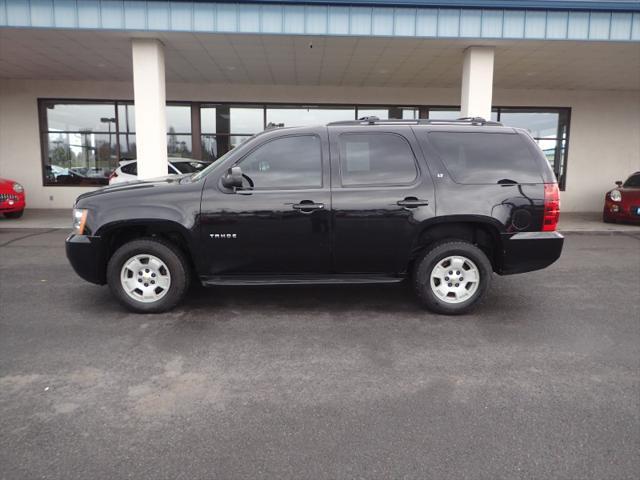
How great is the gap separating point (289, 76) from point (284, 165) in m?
9.50

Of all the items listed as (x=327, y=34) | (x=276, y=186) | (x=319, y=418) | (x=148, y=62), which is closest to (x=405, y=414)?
(x=319, y=418)

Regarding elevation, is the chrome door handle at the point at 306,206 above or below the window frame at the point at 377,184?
below

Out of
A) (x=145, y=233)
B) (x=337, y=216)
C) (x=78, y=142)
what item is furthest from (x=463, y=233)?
(x=78, y=142)

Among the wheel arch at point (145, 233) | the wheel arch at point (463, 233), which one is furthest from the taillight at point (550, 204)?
the wheel arch at point (145, 233)

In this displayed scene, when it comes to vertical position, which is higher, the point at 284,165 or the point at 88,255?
the point at 284,165

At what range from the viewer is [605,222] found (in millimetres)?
13000

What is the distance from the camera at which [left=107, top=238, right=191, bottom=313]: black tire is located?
491cm

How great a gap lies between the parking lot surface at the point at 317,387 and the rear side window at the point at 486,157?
4.84 ft

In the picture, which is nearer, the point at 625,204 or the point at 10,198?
the point at 10,198

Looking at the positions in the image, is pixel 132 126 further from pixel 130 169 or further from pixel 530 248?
pixel 530 248

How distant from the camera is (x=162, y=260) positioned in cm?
494

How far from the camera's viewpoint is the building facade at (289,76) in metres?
9.34

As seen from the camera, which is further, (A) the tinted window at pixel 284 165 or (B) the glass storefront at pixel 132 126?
(B) the glass storefront at pixel 132 126

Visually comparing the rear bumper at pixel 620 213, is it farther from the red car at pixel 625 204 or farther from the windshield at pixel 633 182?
the windshield at pixel 633 182
